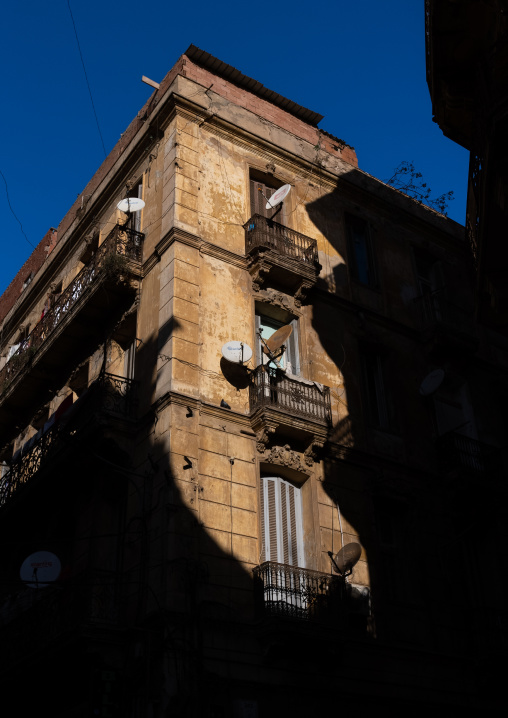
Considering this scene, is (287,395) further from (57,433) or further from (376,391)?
(57,433)

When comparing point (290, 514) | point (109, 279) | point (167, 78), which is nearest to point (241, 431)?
point (290, 514)

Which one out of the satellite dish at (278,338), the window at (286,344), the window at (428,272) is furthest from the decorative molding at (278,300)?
the window at (428,272)

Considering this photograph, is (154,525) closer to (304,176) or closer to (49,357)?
(49,357)

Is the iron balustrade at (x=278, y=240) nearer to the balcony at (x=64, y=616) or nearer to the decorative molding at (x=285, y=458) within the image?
the decorative molding at (x=285, y=458)

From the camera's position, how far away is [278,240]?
18.9 metres

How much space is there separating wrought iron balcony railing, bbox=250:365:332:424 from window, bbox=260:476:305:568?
1529mm

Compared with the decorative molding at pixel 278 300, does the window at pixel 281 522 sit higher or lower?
lower

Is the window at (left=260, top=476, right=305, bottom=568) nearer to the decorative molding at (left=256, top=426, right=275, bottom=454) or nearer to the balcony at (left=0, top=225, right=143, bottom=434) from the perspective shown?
the decorative molding at (left=256, top=426, right=275, bottom=454)

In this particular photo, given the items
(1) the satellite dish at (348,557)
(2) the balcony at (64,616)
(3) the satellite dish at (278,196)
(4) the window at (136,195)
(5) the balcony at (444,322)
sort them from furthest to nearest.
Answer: (5) the balcony at (444,322) < (4) the window at (136,195) < (3) the satellite dish at (278,196) < (1) the satellite dish at (348,557) < (2) the balcony at (64,616)

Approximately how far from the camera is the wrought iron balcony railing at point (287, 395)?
1612 cm

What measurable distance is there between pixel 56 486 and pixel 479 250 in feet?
33.5

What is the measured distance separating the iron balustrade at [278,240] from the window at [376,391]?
9.73 feet

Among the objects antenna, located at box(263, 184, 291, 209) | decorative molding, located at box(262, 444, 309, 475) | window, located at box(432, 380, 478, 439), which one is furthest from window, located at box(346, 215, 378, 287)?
decorative molding, located at box(262, 444, 309, 475)

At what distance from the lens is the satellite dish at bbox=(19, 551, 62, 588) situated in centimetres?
1504
